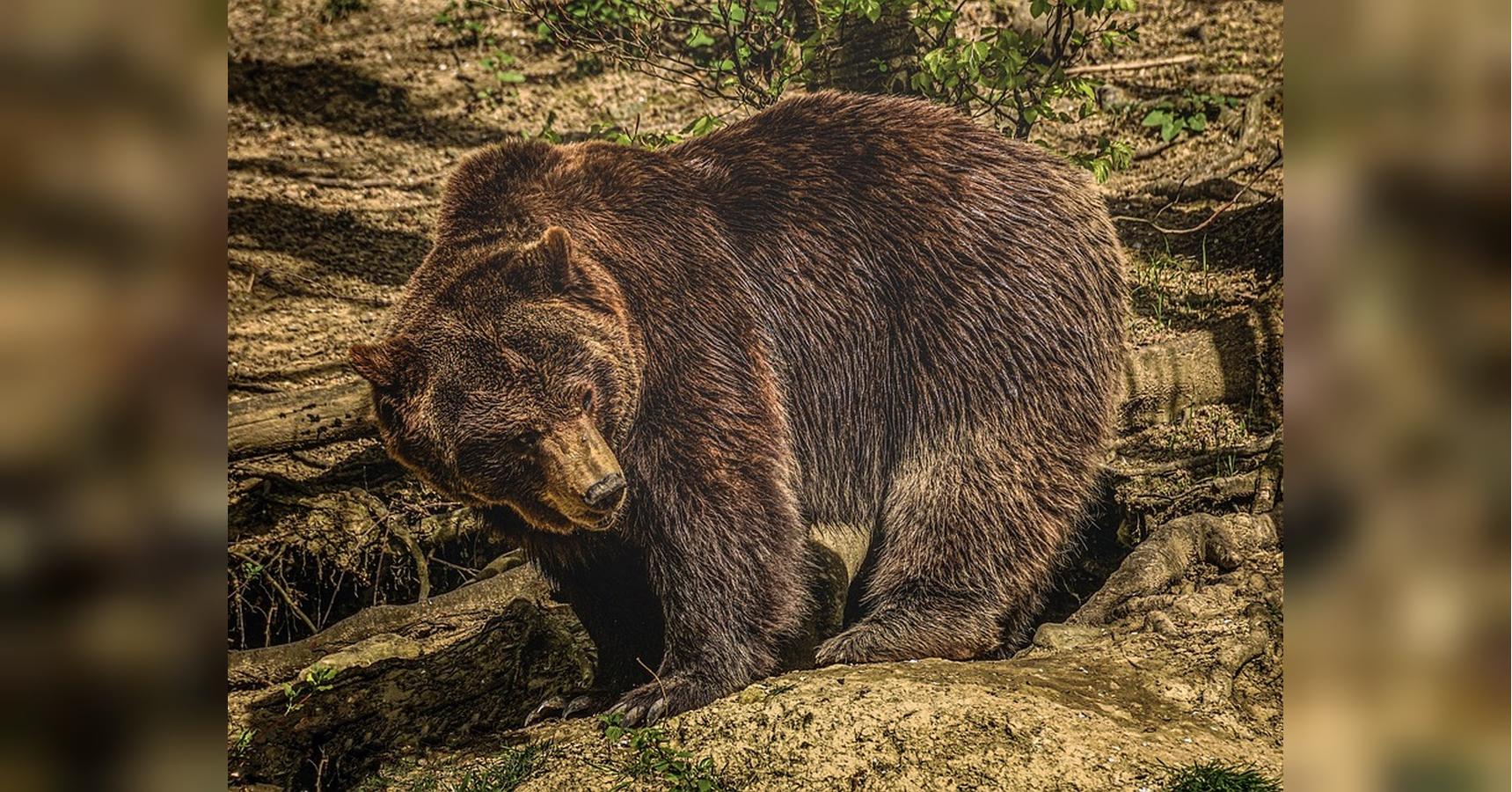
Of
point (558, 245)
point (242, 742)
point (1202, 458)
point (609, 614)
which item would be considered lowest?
point (242, 742)

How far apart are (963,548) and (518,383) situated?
1.67 metres

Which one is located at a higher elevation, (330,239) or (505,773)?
(330,239)

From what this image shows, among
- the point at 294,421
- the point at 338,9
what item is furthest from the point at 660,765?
the point at 338,9

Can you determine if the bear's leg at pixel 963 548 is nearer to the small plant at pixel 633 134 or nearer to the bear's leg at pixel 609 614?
the bear's leg at pixel 609 614

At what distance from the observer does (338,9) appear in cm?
367

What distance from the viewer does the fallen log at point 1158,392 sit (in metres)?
3.53

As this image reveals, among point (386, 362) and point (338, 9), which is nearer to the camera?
point (386, 362)

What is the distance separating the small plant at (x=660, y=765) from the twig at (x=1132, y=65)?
9.37 ft

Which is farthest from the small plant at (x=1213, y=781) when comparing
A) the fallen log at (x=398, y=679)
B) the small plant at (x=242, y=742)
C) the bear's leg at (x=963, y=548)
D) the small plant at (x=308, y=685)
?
the small plant at (x=242, y=742)

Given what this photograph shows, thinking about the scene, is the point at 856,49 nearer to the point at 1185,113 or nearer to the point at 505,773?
the point at 1185,113
